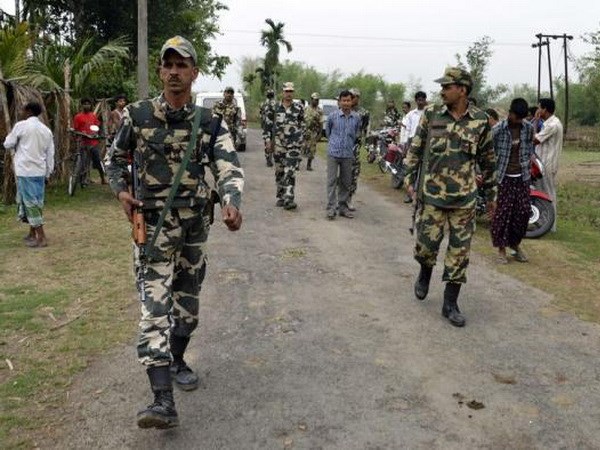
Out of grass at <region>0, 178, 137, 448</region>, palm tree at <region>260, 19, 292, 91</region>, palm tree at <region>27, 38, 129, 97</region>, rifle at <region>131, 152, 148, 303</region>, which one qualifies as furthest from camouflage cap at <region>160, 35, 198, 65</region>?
palm tree at <region>260, 19, 292, 91</region>

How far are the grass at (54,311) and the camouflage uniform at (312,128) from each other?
771 cm

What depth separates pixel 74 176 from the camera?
35.4ft

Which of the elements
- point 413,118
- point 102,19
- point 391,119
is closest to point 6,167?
point 413,118

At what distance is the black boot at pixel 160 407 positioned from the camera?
304 centimetres

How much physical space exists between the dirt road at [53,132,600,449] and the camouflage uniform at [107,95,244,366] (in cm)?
60

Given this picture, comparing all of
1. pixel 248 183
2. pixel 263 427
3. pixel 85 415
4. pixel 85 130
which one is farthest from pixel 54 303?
→ pixel 248 183

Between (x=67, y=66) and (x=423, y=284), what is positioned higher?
(x=67, y=66)

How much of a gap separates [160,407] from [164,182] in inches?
46.2

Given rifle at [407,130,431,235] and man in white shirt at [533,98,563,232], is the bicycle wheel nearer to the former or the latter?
rifle at [407,130,431,235]

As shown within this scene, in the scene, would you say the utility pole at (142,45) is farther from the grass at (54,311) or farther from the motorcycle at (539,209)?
the motorcycle at (539,209)

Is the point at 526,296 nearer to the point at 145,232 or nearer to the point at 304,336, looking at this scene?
the point at 304,336

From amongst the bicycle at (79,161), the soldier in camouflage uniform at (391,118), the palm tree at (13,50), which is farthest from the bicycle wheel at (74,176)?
the soldier in camouflage uniform at (391,118)

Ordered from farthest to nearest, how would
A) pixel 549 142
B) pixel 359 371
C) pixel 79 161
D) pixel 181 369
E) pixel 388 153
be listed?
pixel 388 153 → pixel 79 161 → pixel 549 142 → pixel 359 371 → pixel 181 369

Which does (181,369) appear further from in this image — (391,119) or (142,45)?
(391,119)
